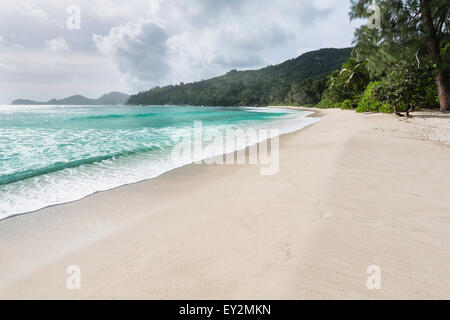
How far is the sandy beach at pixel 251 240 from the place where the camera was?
1816mm

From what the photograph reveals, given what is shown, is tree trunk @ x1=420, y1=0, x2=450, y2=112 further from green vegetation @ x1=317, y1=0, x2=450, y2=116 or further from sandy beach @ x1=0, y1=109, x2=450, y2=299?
sandy beach @ x1=0, y1=109, x2=450, y2=299

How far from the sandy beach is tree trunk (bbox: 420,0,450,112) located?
18109mm

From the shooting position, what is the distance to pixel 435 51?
1680 cm

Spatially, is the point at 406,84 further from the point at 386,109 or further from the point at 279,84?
the point at 279,84

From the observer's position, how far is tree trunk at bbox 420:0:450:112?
1619cm

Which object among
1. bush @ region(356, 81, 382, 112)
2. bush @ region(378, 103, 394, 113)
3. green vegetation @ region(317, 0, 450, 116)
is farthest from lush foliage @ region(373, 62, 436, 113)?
bush @ region(356, 81, 382, 112)

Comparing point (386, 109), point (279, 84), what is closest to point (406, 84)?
point (386, 109)

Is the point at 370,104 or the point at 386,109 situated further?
the point at 370,104

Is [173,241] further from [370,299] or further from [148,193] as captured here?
[148,193]

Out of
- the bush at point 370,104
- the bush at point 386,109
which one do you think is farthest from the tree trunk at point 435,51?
the bush at point 370,104

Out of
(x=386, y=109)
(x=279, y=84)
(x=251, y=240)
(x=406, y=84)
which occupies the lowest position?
(x=251, y=240)

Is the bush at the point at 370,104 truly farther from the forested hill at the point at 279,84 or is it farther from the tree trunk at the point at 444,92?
the forested hill at the point at 279,84

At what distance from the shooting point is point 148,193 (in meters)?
4.87

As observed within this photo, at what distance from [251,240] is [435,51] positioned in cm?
2428
